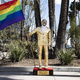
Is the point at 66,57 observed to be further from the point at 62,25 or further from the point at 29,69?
the point at 62,25

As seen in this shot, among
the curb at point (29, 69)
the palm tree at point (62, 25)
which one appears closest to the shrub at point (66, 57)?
the curb at point (29, 69)

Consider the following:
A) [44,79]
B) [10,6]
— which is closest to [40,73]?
[44,79]

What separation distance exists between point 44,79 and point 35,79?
368 mm

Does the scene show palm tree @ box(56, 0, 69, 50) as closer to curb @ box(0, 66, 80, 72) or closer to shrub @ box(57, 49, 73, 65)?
shrub @ box(57, 49, 73, 65)

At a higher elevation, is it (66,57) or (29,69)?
(66,57)

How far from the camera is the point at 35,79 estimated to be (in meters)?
5.88

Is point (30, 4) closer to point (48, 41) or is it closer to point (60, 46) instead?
point (60, 46)

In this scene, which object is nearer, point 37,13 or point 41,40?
point 41,40

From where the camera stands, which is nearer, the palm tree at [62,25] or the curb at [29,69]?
the curb at [29,69]

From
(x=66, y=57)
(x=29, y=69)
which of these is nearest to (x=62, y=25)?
(x=66, y=57)

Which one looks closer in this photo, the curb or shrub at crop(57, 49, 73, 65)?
the curb

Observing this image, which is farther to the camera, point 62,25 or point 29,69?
point 62,25

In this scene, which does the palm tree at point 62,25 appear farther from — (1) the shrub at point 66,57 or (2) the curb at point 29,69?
(2) the curb at point 29,69

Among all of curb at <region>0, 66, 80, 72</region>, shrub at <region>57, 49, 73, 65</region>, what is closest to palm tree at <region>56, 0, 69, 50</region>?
shrub at <region>57, 49, 73, 65</region>
